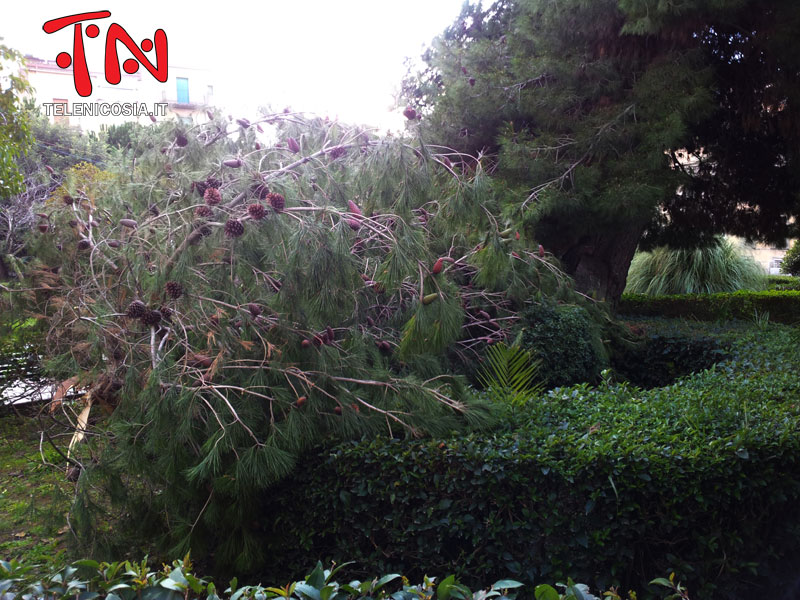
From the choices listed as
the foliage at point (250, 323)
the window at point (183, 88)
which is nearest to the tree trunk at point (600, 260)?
the foliage at point (250, 323)

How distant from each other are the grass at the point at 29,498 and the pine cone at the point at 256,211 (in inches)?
71.1

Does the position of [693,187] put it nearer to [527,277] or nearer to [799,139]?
[799,139]

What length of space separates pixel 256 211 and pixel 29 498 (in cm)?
378

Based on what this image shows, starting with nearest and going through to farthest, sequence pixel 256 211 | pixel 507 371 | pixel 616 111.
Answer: pixel 256 211 < pixel 507 371 < pixel 616 111

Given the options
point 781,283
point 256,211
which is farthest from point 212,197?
point 781,283

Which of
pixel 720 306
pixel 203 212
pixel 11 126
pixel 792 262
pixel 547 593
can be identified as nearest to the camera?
pixel 547 593

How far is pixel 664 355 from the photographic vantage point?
5.61 meters

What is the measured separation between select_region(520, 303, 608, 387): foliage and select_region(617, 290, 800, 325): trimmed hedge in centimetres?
473

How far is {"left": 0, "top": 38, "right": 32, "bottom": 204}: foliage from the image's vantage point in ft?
19.7

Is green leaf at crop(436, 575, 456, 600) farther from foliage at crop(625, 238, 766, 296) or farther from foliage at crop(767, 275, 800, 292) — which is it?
foliage at crop(767, 275, 800, 292)

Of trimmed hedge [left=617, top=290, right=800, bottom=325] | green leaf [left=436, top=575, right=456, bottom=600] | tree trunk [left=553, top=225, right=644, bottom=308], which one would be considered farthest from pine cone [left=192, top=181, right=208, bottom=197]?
trimmed hedge [left=617, top=290, right=800, bottom=325]

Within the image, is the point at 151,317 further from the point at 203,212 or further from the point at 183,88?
the point at 183,88

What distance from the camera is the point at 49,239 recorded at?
15.2 feet

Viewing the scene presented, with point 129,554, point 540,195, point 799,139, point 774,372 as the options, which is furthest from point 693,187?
point 129,554
